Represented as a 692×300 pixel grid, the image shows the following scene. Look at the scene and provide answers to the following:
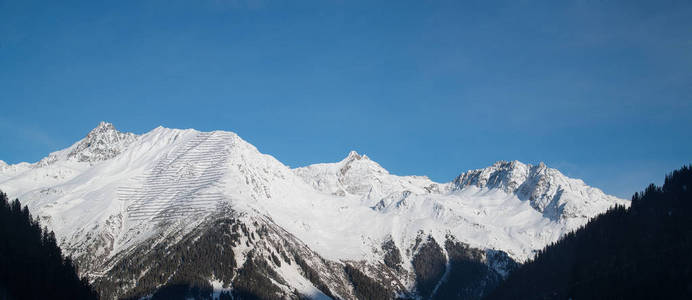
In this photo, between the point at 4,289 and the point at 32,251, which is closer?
the point at 4,289

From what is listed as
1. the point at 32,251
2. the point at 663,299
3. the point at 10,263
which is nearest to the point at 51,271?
the point at 32,251

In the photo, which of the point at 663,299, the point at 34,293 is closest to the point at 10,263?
the point at 34,293

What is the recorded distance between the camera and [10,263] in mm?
176750

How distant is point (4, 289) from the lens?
528ft

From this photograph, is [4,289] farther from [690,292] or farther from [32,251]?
[690,292]

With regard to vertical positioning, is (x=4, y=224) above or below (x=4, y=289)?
above

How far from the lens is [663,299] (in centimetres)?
19950

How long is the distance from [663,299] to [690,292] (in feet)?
26.1

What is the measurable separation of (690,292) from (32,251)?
200923 millimetres

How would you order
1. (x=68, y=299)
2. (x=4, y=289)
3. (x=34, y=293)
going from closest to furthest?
(x=4, y=289), (x=34, y=293), (x=68, y=299)

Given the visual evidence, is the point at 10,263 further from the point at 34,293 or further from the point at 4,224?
the point at 4,224

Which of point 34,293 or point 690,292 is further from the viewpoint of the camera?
point 690,292

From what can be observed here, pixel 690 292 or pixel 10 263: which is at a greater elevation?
pixel 690 292

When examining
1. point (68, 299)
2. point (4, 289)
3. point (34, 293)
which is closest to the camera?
point (4, 289)
